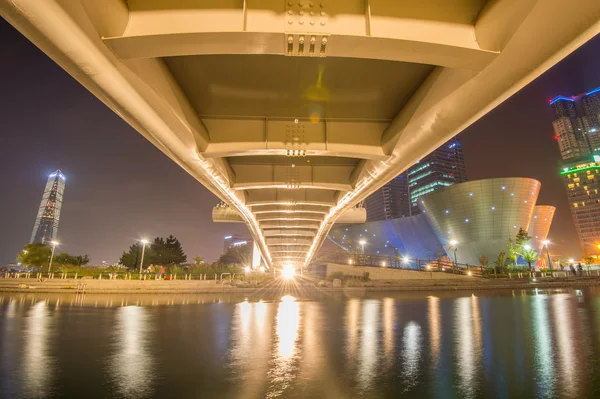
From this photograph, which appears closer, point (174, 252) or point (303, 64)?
point (303, 64)

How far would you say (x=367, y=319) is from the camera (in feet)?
34.1

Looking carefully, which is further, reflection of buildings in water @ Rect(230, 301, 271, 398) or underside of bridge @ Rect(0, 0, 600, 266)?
underside of bridge @ Rect(0, 0, 600, 266)

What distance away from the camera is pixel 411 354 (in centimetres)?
593

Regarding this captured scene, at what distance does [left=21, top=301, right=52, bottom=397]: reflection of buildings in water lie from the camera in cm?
433

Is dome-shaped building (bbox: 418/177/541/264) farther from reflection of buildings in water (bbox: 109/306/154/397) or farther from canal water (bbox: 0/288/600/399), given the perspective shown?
reflection of buildings in water (bbox: 109/306/154/397)

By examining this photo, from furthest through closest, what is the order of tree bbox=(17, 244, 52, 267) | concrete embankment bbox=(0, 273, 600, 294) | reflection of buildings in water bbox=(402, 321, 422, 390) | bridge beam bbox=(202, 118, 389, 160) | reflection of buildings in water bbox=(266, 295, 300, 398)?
tree bbox=(17, 244, 52, 267) → concrete embankment bbox=(0, 273, 600, 294) → bridge beam bbox=(202, 118, 389, 160) → reflection of buildings in water bbox=(402, 321, 422, 390) → reflection of buildings in water bbox=(266, 295, 300, 398)

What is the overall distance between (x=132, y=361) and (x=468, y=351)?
644 cm

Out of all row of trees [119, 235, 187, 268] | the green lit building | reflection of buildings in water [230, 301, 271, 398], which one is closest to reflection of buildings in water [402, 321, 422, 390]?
reflection of buildings in water [230, 301, 271, 398]

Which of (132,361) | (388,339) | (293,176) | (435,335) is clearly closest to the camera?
(132,361)

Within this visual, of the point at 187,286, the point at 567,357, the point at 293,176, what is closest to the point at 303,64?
the point at 567,357

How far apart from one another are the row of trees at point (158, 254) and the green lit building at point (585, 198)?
660 feet

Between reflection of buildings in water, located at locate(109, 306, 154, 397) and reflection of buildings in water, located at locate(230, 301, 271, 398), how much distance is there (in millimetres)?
1301

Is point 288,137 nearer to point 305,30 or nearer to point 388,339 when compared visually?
point 305,30

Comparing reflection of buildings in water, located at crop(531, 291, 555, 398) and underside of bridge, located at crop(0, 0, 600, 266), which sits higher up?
underside of bridge, located at crop(0, 0, 600, 266)
